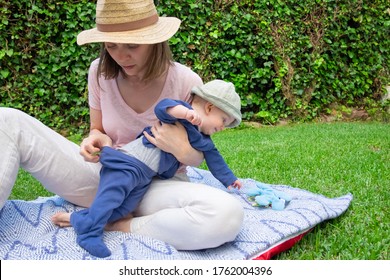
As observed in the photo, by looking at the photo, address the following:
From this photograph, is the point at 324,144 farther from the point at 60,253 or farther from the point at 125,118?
the point at 60,253

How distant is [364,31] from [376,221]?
18.6ft

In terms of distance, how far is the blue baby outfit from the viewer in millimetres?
2182

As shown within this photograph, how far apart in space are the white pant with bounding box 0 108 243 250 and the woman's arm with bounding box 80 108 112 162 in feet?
0.38

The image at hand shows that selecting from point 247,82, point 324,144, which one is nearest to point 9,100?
point 247,82

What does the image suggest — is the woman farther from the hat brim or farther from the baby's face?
the baby's face

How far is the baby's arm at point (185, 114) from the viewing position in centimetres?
218

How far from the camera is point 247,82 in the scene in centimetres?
708

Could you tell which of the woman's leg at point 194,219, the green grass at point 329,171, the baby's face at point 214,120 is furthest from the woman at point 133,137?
the green grass at point 329,171

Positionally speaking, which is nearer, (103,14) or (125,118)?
(103,14)

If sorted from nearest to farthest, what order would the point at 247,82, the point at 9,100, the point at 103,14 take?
1. the point at 103,14
2. the point at 9,100
3. the point at 247,82

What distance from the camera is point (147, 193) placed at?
2.42 m

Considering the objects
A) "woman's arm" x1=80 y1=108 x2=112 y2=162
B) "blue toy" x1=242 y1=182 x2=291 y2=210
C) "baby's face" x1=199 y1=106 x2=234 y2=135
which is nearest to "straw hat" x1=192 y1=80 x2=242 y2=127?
"baby's face" x1=199 y1=106 x2=234 y2=135

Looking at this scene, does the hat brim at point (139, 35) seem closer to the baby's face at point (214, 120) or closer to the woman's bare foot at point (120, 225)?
the baby's face at point (214, 120)

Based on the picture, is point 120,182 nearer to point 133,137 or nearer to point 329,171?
point 133,137
